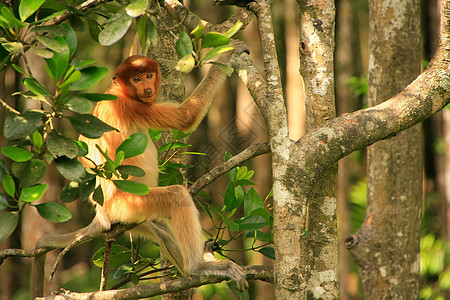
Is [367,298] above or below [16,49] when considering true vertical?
below

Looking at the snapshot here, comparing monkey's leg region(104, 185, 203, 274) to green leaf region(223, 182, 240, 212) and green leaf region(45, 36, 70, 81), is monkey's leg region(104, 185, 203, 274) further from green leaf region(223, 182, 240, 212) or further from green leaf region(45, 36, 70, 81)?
green leaf region(45, 36, 70, 81)

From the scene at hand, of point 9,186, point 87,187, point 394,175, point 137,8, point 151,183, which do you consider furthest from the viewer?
point 394,175

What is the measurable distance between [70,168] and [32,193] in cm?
19

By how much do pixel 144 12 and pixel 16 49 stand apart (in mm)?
564

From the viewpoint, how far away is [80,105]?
217cm

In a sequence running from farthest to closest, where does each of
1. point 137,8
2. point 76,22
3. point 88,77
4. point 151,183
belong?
point 151,183 < point 76,22 < point 88,77 < point 137,8

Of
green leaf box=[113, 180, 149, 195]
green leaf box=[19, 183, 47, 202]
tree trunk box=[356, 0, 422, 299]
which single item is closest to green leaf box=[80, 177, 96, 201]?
green leaf box=[113, 180, 149, 195]

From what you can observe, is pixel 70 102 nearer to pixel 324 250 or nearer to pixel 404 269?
pixel 324 250

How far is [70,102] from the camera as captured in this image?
221 cm

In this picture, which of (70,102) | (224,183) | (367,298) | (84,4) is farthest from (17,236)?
(70,102)

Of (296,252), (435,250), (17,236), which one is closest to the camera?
(296,252)

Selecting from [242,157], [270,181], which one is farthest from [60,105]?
[270,181]

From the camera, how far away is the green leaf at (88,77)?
2180 mm

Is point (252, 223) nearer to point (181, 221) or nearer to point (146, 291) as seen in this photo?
point (181, 221)
